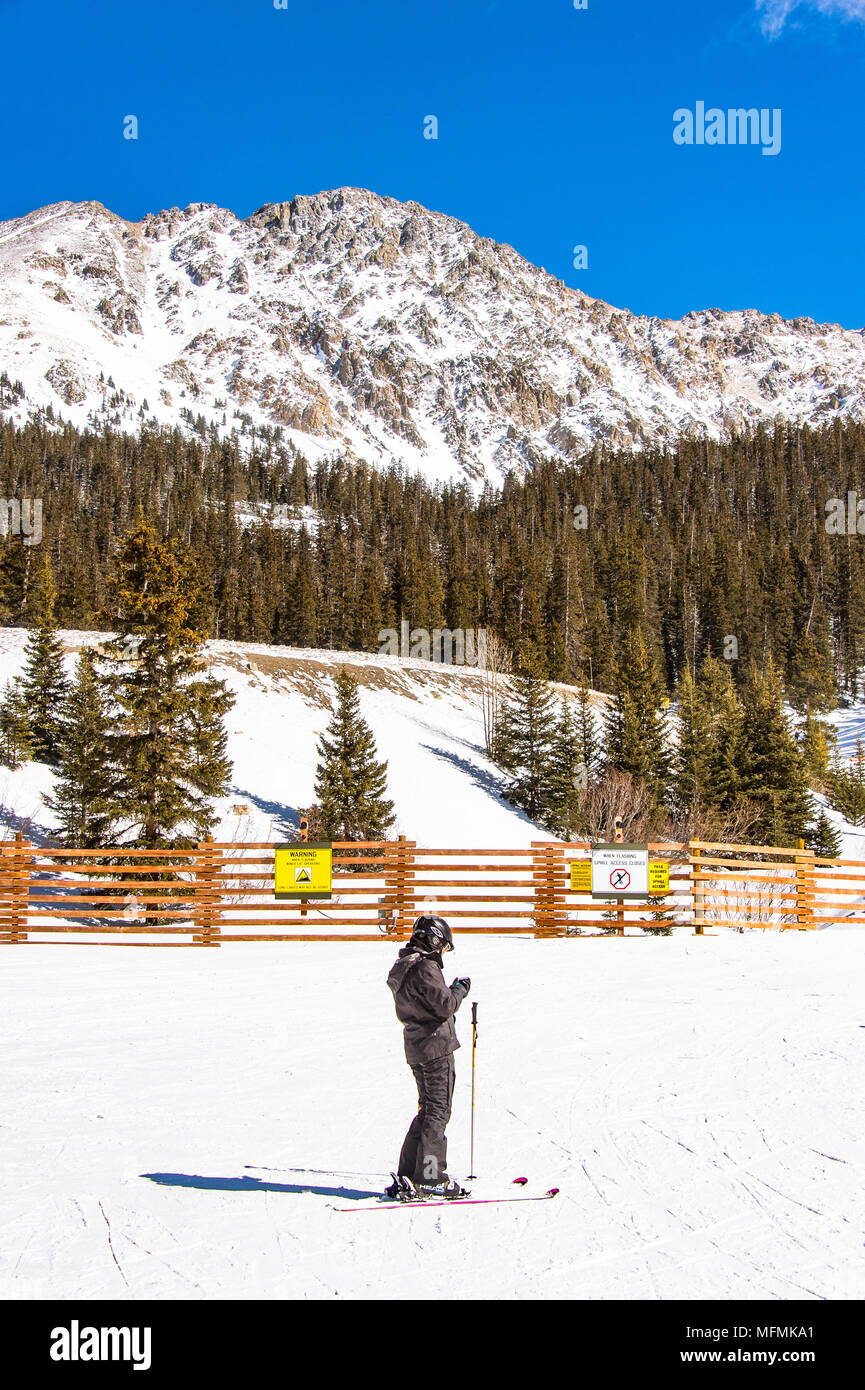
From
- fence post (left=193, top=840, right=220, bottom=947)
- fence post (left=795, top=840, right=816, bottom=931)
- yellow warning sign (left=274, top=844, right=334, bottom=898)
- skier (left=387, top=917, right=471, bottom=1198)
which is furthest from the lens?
fence post (left=795, top=840, right=816, bottom=931)

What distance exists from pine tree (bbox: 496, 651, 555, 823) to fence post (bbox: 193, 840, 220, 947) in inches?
1114

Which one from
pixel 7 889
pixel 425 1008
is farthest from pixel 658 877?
pixel 425 1008

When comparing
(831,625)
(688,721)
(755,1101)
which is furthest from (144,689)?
(831,625)

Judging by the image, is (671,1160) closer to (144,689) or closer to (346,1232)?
(346,1232)

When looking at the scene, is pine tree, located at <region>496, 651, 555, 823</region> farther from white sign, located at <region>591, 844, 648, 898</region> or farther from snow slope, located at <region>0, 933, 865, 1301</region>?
snow slope, located at <region>0, 933, 865, 1301</region>

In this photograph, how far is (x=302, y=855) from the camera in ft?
57.9

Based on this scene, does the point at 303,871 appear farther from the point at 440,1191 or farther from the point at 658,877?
the point at 440,1191

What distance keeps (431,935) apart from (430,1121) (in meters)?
1.07

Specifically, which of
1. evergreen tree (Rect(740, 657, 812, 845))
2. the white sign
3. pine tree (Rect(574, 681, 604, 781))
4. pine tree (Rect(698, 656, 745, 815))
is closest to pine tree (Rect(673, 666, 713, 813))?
pine tree (Rect(698, 656, 745, 815))

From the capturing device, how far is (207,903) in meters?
16.8

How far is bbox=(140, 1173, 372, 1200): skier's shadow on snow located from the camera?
543 centimetres

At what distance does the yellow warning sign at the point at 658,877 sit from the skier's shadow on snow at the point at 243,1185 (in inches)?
512
